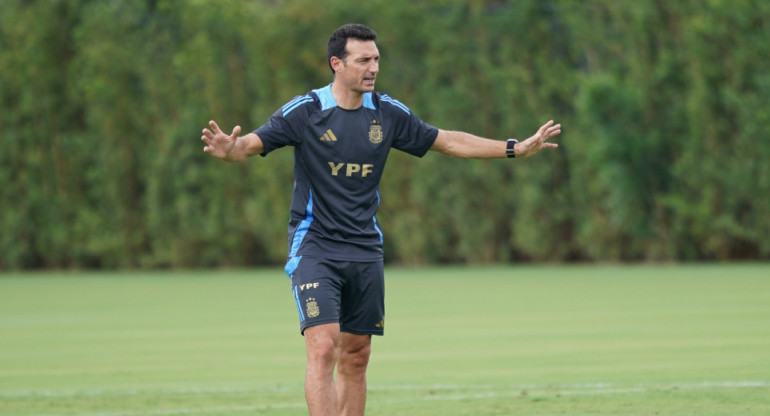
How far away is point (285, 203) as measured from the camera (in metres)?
37.1

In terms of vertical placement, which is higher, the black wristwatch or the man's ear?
the man's ear

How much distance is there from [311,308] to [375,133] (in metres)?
1.22

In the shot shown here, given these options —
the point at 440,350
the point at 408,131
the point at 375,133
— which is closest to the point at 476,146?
the point at 408,131

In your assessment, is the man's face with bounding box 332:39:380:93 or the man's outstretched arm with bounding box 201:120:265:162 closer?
the man's outstretched arm with bounding box 201:120:265:162

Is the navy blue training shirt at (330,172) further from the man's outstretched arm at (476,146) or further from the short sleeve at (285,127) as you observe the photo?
the man's outstretched arm at (476,146)

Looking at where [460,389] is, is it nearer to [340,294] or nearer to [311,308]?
[340,294]

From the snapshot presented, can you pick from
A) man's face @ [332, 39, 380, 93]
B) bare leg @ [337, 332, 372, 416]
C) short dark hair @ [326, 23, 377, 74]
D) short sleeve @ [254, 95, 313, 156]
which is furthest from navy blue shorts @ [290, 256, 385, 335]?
short dark hair @ [326, 23, 377, 74]

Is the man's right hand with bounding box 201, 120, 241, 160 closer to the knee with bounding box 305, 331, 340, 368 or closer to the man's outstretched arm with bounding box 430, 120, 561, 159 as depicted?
the knee with bounding box 305, 331, 340, 368

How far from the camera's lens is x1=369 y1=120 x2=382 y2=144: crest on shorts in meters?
8.03

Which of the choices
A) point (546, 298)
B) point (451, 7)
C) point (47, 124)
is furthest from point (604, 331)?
point (47, 124)

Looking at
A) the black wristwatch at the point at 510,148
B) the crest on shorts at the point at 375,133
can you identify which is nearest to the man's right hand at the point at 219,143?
the crest on shorts at the point at 375,133

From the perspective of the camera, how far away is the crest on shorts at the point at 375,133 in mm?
8031

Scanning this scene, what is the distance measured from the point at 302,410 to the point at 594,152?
23076 mm

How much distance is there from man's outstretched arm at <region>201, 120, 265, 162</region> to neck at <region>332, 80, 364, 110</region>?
607 millimetres
